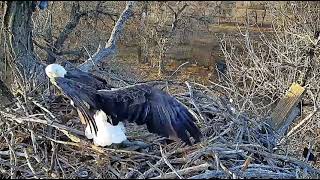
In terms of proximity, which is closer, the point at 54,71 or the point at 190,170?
the point at 190,170

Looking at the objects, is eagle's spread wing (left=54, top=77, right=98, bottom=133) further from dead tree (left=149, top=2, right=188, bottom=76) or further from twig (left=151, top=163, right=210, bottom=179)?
dead tree (left=149, top=2, right=188, bottom=76)

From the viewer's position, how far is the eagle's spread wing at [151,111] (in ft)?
10.8

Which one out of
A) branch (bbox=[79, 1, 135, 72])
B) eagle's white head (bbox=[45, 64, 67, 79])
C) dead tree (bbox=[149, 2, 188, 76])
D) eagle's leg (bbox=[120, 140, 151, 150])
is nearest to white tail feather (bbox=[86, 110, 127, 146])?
eagle's leg (bbox=[120, 140, 151, 150])

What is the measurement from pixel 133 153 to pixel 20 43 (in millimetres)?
1697

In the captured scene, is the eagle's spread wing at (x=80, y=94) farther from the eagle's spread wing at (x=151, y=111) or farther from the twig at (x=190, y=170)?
the twig at (x=190, y=170)

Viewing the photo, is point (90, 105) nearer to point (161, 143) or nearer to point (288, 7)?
point (161, 143)

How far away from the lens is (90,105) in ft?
11.1

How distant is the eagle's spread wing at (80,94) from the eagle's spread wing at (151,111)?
6 cm

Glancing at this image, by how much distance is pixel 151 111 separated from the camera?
10.9ft

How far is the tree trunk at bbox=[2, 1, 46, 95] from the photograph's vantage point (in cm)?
436

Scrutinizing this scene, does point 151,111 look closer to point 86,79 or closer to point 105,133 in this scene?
point 105,133

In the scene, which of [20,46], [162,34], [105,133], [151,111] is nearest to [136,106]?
[151,111]

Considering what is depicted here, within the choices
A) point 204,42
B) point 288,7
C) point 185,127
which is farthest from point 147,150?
point 204,42

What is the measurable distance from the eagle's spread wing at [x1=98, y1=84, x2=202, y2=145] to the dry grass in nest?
0.56 ft
